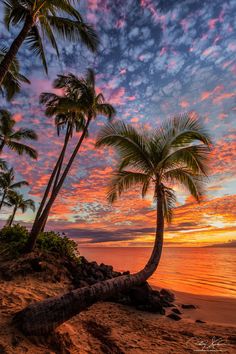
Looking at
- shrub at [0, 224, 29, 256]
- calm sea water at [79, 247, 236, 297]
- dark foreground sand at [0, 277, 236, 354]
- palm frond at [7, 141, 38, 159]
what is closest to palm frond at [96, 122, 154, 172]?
dark foreground sand at [0, 277, 236, 354]

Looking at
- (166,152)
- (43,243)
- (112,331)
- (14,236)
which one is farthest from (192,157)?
(14,236)

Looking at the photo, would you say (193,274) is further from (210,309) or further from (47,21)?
(47,21)

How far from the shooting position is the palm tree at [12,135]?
61.1ft

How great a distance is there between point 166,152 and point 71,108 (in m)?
5.87

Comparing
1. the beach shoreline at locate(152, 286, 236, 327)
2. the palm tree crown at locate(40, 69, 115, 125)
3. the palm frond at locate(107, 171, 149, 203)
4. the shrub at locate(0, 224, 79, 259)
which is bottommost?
the beach shoreline at locate(152, 286, 236, 327)

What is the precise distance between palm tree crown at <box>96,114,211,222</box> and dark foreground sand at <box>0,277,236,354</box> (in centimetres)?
390

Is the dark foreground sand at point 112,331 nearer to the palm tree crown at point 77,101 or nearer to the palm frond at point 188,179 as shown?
the palm frond at point 188,179

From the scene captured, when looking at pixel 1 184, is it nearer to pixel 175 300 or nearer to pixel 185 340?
pixel 175 300

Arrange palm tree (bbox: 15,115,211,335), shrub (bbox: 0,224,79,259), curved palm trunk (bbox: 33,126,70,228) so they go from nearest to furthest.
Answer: palm tree (bbox: 15,115,211,335) → shrub (bbox: 0,224,79,259) → curved palm trunk (bbox: 33,126,70,228)

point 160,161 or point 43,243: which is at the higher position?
point 160,161

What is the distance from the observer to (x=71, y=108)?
11.5m

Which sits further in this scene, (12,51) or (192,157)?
(192,157)

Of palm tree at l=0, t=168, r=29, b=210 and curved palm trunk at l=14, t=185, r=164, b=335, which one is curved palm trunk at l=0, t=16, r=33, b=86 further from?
palm tree at l=0, t=168, r=29, b=210

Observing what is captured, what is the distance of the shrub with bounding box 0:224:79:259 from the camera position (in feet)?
34.9
